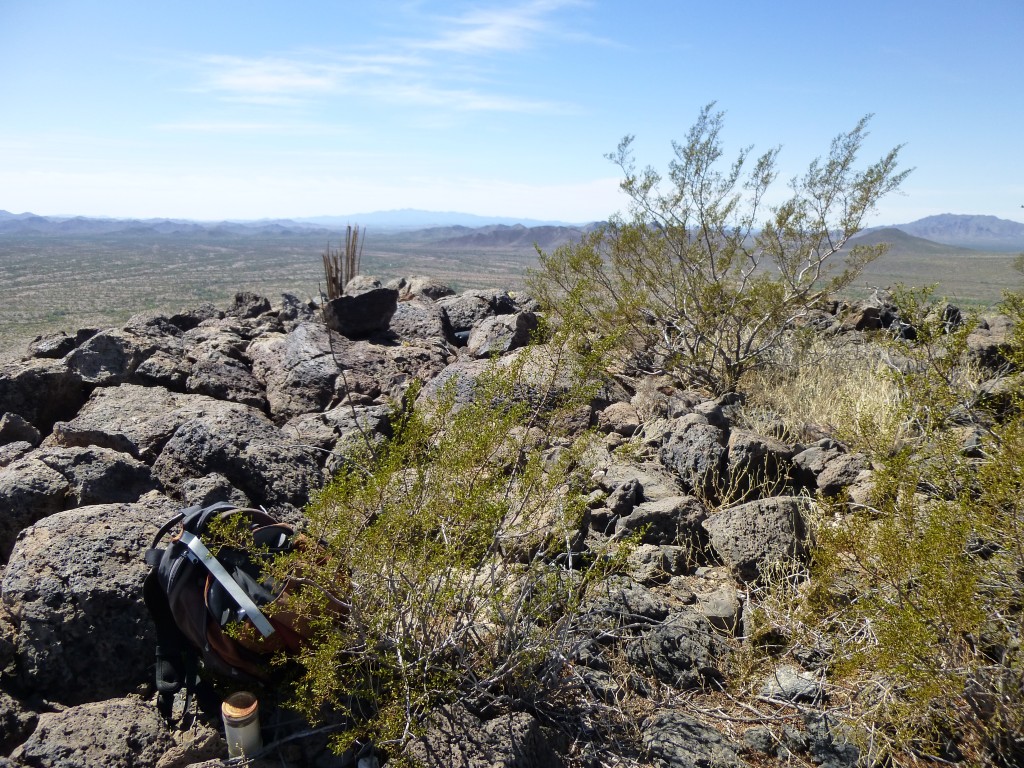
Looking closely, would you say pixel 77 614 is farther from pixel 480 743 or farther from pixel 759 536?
pixel 759 536

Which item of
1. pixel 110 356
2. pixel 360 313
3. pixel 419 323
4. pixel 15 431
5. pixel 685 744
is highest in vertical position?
pixel 360 313

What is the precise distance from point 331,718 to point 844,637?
2.44 metres

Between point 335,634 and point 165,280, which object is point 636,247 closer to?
point 335,634

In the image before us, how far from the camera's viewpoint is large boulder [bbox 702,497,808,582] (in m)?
4.09

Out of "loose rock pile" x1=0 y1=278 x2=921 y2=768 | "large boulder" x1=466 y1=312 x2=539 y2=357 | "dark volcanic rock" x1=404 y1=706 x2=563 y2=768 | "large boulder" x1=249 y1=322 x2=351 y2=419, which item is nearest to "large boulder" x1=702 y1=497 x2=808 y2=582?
"loose rock pile" x1=0 y1=278 x2=921 y2=768

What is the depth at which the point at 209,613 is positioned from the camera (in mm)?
3014

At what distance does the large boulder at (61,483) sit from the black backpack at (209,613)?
1.25 m

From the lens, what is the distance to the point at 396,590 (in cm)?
315

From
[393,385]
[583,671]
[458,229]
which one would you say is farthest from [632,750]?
[458,229]

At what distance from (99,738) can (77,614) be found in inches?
23.9

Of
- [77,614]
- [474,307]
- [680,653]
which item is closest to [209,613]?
[77,614]

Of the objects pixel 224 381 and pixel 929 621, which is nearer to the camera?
pixel 929 621

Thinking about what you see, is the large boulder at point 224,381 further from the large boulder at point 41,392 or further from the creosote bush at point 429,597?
the creosote bush at point 429,597

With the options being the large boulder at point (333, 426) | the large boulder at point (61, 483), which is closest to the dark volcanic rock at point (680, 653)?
the large boulder at point (333, 426)
